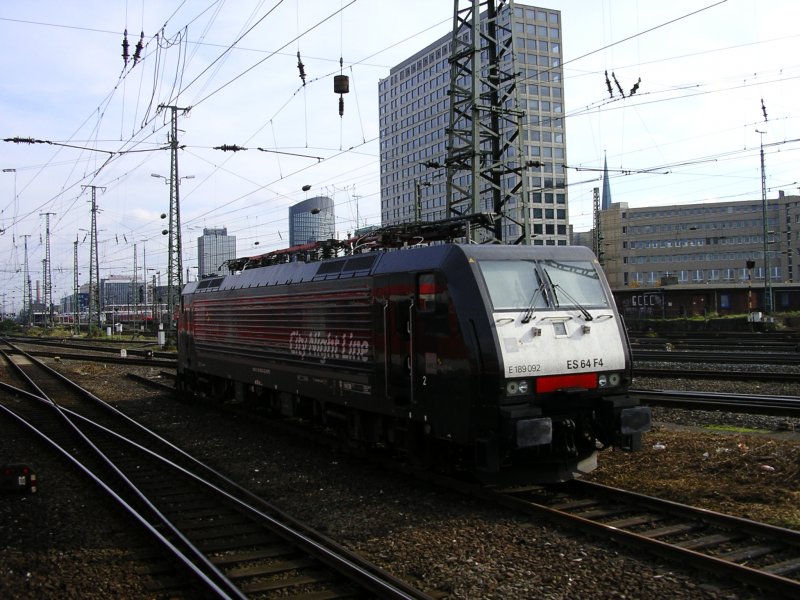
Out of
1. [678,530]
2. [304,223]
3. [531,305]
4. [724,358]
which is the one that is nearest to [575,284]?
[531,305]

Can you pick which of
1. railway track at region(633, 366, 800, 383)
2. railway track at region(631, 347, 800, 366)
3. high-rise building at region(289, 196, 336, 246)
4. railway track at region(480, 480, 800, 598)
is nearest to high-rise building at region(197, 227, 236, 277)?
high-rise building at region(289, 196, 336, 246)

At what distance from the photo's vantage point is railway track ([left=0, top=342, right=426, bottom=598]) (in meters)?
6.04

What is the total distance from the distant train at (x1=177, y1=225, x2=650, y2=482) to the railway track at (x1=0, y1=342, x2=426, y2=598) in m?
2.21

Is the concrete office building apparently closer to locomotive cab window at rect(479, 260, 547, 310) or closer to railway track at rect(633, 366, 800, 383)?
railway track at rect(633, 366, 800, 383)

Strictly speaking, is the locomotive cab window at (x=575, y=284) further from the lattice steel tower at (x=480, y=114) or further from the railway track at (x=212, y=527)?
the lattice steel tower at (x=480, y=114)

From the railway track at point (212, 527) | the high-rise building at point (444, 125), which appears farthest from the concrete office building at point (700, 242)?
the railway track at point (212, 527)

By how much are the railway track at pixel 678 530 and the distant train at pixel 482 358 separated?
37 centimetres

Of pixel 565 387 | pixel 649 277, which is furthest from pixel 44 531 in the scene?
pixel 649 277

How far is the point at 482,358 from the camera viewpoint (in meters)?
8.00

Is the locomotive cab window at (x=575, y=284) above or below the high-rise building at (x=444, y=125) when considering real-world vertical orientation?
below

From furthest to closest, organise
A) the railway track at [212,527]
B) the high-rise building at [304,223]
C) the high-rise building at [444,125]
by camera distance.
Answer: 1. the high-rise building at [444,125]
2. the high-rise building at [304,223]
3. the railway track at [212,527]

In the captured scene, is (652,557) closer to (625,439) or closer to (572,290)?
(625,439)

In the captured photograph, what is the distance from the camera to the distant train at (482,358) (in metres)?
8.00

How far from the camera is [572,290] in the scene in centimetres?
905
